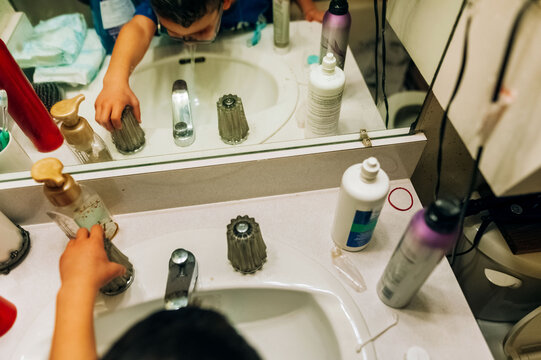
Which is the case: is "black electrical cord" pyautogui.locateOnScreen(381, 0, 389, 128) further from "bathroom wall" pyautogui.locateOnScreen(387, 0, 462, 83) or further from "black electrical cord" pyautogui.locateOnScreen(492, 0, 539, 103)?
"black electrical cord" pyautogui.locateOnScreen(492, 0, 539, 103)

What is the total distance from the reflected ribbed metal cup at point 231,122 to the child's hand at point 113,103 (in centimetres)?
17

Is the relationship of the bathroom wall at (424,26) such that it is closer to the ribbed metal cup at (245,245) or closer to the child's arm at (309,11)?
the child's arm at (309,11)

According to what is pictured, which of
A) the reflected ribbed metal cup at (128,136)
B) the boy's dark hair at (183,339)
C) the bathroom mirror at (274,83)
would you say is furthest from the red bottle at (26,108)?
the boy's dark hair at (183,339)

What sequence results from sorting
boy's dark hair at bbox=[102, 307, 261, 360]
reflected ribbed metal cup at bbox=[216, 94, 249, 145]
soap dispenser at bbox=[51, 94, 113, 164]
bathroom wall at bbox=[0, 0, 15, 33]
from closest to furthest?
→ boy's dark hair at bbox=[102, 307, 261, 360] < soap dispenser at bbox=[51, 94, 113, 164] < reflected ribbed metal cup at bbox=[216, 94, 249, 145] < bathroom wall at bbox=[0, 0, 15, 33]

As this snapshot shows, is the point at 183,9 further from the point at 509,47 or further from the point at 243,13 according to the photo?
the point at 509,47

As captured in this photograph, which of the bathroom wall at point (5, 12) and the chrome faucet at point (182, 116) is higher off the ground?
the bathroom wall at point (5, 12)

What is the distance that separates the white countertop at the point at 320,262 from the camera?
1.81ft

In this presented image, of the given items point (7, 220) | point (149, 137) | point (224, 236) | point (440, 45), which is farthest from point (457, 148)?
point (7, 220)

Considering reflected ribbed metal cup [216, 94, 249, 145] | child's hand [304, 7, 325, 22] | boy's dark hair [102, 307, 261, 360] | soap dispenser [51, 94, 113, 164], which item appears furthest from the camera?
child's hand [304, 7, 325, 22]

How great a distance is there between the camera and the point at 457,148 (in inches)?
27.3

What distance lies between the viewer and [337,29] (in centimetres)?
69

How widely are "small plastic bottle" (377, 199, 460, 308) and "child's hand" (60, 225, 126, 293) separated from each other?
43 centimetres

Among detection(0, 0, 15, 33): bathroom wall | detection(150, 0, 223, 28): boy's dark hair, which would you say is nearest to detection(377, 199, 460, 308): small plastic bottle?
detection(150, 0, 223, 28): boy's dark hair

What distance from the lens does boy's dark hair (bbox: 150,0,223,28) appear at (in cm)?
65
